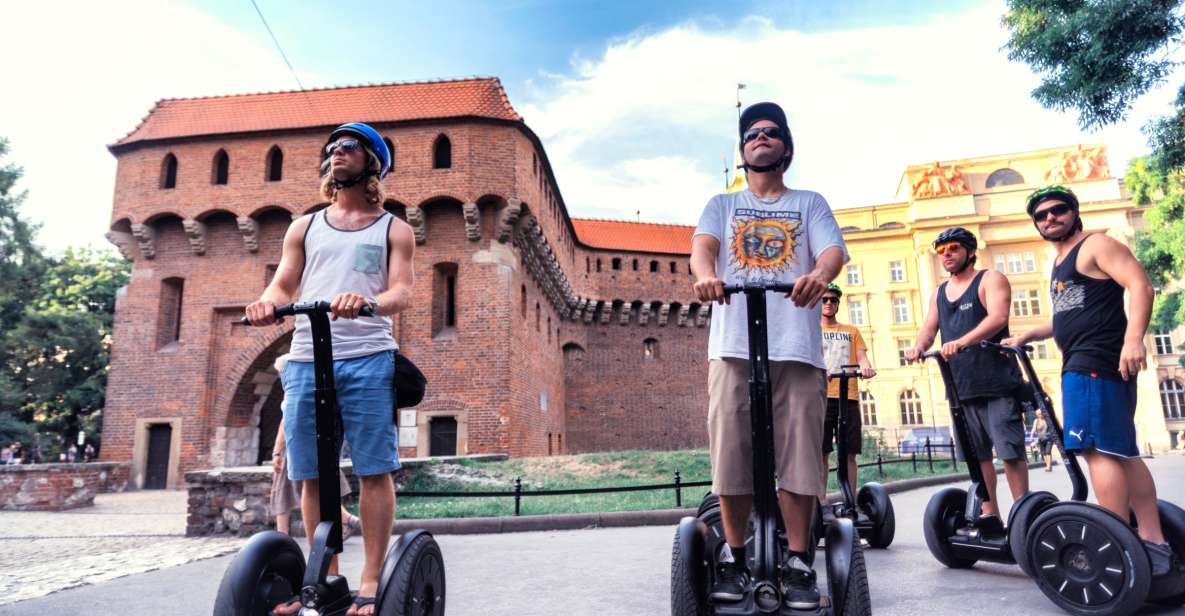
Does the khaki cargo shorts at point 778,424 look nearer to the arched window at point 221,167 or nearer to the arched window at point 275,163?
the arched window at point 275,163

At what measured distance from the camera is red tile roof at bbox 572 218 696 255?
31547mm

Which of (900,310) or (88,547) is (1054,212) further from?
(900,310)

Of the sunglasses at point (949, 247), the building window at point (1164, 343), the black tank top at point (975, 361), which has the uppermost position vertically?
the building window at point (1164, 343)

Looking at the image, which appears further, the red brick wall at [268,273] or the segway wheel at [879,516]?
the red brick wall at [268,273]

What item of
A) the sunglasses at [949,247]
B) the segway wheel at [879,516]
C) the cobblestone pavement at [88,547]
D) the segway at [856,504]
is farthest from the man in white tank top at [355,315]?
the segway wheel at [879,516]

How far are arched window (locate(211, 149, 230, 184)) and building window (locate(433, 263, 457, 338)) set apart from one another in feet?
22.6

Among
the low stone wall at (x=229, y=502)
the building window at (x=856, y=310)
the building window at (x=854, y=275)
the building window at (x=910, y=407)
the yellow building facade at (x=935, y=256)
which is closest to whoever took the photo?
the low stone wall at (x=229, y=502)

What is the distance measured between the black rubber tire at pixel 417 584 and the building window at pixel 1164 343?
50.9m

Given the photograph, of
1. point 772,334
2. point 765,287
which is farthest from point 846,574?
point 765,287

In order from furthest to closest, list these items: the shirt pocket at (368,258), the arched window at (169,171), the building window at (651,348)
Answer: the building window at (651,348)
the arched window at (169,171)
the shirt pocket at (368,258)

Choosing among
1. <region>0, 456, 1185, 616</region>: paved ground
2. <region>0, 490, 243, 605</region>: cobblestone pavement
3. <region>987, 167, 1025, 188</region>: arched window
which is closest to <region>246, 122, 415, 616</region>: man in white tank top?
<region>0, 456, 1185, 616</region>: paved ground

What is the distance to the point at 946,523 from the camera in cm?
425

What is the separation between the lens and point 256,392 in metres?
18.7

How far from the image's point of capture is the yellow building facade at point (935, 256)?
4256cm
